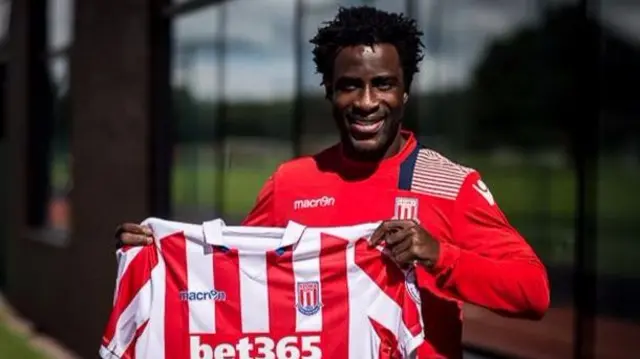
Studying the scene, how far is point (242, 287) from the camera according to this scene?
3164 millimetres

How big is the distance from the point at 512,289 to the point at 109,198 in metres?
6.30

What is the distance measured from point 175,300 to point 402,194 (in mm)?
718

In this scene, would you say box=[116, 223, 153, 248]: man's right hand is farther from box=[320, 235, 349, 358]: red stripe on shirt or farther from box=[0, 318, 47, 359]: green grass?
box=[0, 318, 47, 359]: green grass

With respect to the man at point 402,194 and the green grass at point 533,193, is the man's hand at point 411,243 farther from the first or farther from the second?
the green grass at point 533,193

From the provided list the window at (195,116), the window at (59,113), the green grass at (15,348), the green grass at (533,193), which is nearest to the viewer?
the green grass at (533,193)

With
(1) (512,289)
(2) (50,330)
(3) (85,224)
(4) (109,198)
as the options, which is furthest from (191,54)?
(1) (512,289)

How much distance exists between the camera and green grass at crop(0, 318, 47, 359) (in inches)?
389

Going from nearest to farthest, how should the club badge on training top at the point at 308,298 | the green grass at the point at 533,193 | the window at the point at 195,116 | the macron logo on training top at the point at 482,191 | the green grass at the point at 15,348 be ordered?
the macron logo on training top at the point at 482,191
the club badge on training top at the point at 308,298
the green grass at the point at 533,193
the window at the point at 195,116
the green grass at the point at 15,348

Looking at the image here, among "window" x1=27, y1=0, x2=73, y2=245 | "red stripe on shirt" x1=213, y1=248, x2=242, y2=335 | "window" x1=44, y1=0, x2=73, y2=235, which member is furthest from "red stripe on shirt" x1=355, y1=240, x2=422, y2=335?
"window" x1=27, y1=0, x2=73, y2=245

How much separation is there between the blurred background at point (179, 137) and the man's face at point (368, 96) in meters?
0.74

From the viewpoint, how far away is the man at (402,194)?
274 centimetres

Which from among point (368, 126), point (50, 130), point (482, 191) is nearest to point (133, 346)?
point (368, 126)

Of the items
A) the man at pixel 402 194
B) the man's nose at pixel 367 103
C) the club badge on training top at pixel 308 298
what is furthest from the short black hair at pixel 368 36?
the club badge on training top at pixel 308 298

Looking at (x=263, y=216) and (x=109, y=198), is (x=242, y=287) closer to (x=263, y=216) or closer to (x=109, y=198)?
(x=263, y=216)
